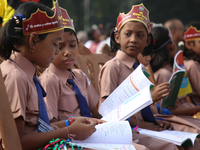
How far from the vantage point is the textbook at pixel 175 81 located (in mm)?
2865

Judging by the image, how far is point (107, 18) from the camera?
2550 cm

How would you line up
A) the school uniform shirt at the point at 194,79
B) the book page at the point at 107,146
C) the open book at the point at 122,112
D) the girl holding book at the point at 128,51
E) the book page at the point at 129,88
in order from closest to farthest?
the book page at the point at 107,146, the open book at the point at 122,112, the book page at the point at 129,88, the girl holding book at the point at 128,51, the school uniform shirt at the point at 194,79

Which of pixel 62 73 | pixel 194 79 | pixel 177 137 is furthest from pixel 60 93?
pixel 194 79

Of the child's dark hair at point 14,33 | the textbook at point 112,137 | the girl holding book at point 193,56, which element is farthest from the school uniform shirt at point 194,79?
the child's dark hair at point 14,33

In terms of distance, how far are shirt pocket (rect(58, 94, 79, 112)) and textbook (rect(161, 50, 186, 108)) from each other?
104 cm

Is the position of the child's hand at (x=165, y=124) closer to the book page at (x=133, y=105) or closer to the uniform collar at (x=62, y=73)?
the book page at (x=133, y=105)

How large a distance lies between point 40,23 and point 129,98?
818mm

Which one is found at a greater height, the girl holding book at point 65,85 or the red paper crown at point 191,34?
the red paper crown at point 191,34

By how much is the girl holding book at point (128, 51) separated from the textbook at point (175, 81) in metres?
0.30

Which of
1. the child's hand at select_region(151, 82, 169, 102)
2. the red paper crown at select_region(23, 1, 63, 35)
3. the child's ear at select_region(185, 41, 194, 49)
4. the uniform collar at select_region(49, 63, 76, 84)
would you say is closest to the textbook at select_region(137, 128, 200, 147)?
the child's hand at select_region(151, 82, 169, 102)

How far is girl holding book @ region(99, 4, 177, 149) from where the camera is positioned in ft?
9.10

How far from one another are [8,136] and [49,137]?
324 millimetres

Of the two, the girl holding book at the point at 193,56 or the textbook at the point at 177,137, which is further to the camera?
the girl holding book at the point at 193,56

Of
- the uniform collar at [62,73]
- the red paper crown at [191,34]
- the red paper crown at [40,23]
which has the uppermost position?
the red paper crown at [40,23]
